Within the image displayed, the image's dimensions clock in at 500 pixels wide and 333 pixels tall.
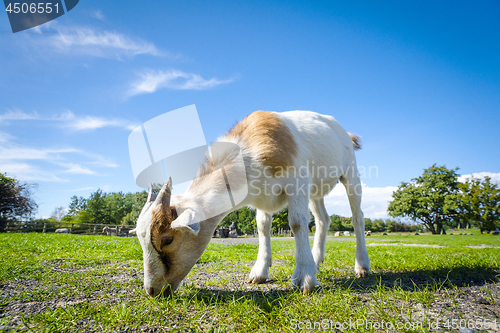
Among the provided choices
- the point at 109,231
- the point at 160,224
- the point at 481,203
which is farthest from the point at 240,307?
the point at 481,203

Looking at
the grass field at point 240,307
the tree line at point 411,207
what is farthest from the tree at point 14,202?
the grass field at point 240,307

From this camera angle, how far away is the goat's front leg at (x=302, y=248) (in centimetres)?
303

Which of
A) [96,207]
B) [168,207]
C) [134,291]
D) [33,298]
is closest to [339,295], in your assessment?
[168,207]

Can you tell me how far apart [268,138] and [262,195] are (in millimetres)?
789

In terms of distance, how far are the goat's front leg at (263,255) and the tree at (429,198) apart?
50.0 meters

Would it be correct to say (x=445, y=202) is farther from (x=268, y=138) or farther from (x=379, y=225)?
(x=268, y=138)

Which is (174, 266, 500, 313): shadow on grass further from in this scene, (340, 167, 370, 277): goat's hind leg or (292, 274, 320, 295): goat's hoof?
(340, 167, 370, 277): goat's hind leg

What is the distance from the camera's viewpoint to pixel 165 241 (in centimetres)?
266

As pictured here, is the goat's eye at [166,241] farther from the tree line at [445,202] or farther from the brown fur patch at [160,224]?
the tree line at [445,202]

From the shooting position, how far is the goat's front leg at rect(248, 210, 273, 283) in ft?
12.3

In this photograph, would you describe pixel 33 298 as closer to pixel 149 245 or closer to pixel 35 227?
pixel 149 245

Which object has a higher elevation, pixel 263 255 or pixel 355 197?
pixel 355 197

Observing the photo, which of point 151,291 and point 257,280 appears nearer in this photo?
point 151,291

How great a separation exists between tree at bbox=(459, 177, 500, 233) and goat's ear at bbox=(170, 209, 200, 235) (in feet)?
164
